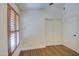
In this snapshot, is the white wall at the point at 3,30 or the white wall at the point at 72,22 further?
the white wall at the point at 72,22

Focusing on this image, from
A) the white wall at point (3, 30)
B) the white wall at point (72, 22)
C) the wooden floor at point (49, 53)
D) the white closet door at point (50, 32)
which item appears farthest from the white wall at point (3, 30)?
the white closet door at point (50, 32)

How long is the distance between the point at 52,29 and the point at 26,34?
159 cm

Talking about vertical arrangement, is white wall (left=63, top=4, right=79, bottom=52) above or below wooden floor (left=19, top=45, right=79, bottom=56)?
above

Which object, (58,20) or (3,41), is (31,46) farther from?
(3,41)

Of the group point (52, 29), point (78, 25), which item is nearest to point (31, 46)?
point (52, 29)

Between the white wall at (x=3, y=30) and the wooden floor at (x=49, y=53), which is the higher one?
the white wall at (x=3, y=30)

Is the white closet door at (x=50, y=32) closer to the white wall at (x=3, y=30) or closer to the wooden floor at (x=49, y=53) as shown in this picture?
the wooden floor at (x=49, y=53)

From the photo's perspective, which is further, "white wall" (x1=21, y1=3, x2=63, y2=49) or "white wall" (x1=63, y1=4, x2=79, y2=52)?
"white wall" (x1=21, y1=3, x2=63, y2=49)

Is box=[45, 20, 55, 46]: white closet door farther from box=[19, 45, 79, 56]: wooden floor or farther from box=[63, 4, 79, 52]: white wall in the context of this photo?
box=[19, 45, 79, 56]: wooden floor

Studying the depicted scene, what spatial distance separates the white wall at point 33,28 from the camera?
5.66m

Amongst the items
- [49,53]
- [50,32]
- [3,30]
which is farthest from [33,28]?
[3,30]

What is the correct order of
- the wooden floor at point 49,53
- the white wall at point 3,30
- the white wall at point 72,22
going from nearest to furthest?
the white wall at point 3,30 → the wooden floor at point 49,53 → the white wall at point 72,22

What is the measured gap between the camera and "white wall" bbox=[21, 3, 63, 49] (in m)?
5.66

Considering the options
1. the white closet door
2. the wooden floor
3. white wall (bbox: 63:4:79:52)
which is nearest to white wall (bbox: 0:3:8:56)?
the wooden floor
